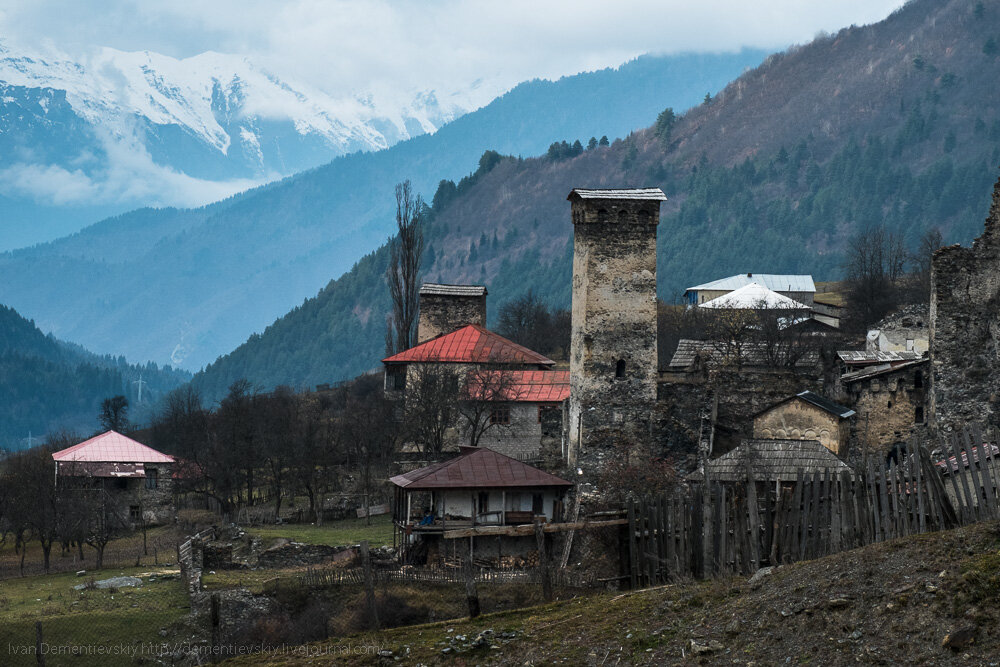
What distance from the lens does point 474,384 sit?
152 ft

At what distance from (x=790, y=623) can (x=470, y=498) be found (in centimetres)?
2248

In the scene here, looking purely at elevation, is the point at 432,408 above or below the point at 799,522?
above

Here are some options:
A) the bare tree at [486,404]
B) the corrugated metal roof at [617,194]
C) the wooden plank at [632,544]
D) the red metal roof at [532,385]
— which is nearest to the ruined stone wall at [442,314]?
the red metal roof at [532,385]

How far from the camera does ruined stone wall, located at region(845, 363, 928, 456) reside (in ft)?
111

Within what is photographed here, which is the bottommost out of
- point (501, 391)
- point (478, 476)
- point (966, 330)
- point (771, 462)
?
point (478, 476)

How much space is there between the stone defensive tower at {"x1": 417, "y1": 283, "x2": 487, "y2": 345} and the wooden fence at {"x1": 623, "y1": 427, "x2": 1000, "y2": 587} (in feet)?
126

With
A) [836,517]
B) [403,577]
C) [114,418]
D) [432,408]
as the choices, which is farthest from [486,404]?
[114,418]

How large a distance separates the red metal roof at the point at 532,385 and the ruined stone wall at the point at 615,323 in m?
9.91

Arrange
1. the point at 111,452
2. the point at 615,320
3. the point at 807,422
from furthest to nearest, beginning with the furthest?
the point at 111,452, the point at 615,320, the point at 807,422

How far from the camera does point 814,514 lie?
16.7 m

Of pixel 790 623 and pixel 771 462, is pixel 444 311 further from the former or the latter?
pixel 790 623

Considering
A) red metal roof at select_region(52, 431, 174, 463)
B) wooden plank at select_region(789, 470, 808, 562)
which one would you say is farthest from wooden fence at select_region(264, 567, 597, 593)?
red metal roof at select_region(52, 431, 174, 463)

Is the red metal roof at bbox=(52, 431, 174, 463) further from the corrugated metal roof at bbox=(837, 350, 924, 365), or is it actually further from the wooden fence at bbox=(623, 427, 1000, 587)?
the wooden fence at bbox=(623, 427, 1000, 587)

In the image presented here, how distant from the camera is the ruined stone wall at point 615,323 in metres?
34.5
